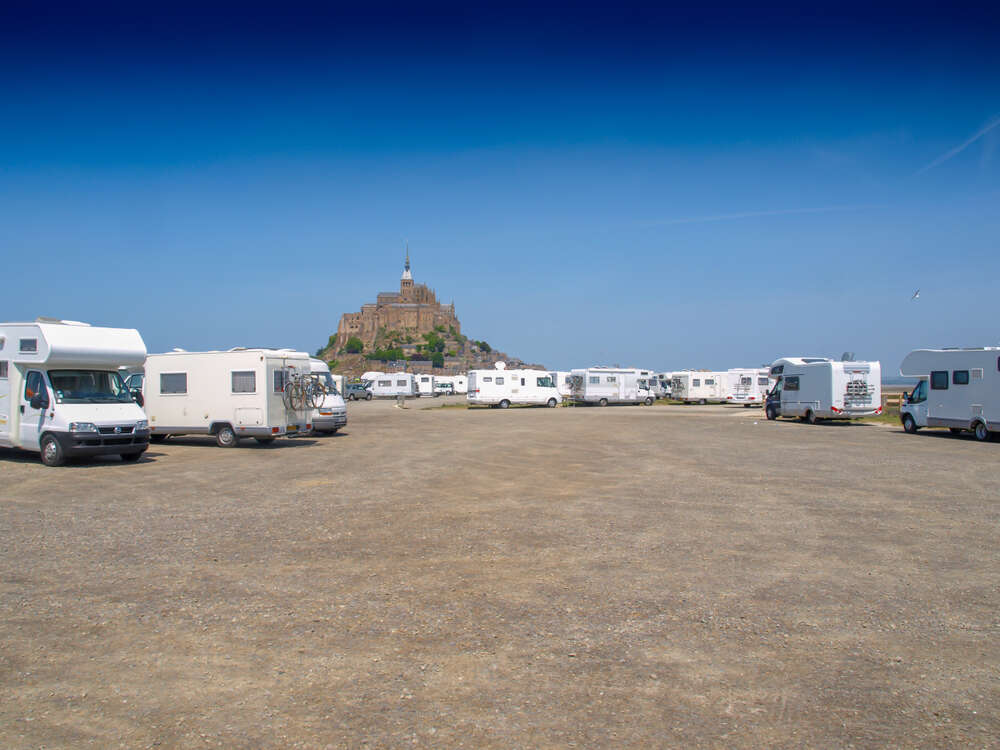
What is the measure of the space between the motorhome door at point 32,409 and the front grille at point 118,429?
1.22 metres

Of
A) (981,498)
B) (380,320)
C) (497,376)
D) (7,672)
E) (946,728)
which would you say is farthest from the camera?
(380,320)

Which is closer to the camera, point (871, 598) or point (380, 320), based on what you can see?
point (871, 598)

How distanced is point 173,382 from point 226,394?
6.15 feet

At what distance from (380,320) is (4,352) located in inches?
7291

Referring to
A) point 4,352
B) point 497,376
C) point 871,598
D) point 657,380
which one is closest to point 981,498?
point 871,598

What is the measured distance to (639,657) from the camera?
484 centimetres

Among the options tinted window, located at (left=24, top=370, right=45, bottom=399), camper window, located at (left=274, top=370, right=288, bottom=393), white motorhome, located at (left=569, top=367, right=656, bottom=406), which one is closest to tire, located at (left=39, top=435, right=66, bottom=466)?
tinted window, located at (left=24, top=370, right=45, bottom=399)

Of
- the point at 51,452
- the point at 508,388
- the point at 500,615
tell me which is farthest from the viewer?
the point at 508,388

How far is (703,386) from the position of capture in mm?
51438

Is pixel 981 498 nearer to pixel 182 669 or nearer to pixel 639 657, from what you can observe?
pixel 639 657

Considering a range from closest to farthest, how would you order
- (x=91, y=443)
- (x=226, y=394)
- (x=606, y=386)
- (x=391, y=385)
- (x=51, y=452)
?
1. (x=91, y=443)
2. (x=51, y=452)
3. (x=226, y=394)
4. (x=606, y=386)
5. (x=391, y=385)

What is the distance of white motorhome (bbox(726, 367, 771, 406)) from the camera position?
160ft

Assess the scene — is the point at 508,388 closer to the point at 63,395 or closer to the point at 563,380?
the point at 563,380

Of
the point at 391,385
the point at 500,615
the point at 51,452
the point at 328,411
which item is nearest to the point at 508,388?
the point at 391,385
